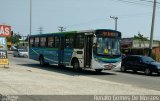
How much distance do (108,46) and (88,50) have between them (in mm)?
1373

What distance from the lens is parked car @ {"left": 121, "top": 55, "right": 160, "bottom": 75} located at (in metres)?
25.9

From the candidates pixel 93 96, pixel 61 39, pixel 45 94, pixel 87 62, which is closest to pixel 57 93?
pixel 45 94

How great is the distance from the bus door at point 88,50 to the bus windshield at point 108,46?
22.7 inches

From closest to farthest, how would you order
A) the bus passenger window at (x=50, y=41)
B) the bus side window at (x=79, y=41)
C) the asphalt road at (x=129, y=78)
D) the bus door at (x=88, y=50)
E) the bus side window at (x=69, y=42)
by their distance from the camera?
1. the asphalt road at (x=129, y=78)
2. the bus door at (x=88, y=50)
3. the bus side window at (x=79, y=41)
4. the bus side window at (x=69, y=42)
5. the bus passenger window at (x=50, y=41)

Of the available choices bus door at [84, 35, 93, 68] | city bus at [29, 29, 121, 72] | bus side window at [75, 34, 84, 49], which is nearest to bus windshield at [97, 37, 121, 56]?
city bus at [29, 29, 121, 72]

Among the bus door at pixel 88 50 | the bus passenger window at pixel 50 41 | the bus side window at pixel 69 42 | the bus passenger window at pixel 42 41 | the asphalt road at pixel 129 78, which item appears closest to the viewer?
the asphalt road at pixel 129 78

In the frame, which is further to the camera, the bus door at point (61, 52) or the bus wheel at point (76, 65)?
the bus door at point (61, 52)

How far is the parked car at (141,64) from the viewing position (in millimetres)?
25938

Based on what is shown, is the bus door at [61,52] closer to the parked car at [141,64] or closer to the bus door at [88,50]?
the bus door at [88,50]

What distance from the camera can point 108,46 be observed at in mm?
23531

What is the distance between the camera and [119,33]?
960 inches

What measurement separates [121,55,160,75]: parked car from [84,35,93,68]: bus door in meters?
5.21

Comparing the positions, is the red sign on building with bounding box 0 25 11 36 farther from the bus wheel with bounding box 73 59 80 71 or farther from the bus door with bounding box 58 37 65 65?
the bus wheel with bounding box 73 59 80 71

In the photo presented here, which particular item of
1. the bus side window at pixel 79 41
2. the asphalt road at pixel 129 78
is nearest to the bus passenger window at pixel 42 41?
the asphalt road at pixel 129 78
